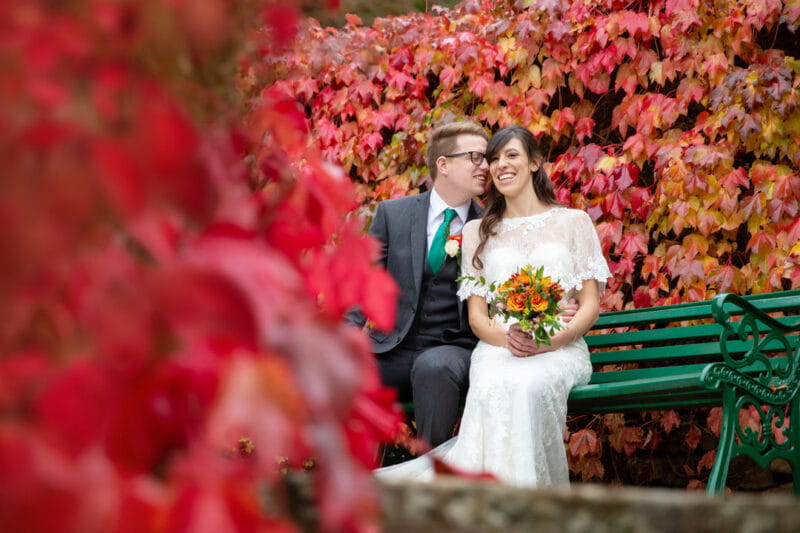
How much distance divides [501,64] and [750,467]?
2513mm

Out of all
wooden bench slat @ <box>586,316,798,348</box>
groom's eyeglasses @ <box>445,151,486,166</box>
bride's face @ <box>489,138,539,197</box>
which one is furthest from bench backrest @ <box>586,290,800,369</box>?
groom's eyeglasses @ <box>445,151,486,166</box>

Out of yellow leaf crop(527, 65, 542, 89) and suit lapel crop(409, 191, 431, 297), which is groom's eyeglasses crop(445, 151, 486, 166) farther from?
yellow leaf crop(527, 65, 542, 89)

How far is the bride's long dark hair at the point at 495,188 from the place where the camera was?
167 inches

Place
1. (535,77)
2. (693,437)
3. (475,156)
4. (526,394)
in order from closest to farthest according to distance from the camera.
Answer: (526,394) < (693,437) < (475,156) < (535,77)

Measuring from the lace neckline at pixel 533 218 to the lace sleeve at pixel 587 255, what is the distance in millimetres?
141

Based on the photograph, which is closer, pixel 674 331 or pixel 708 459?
pixel 674 331

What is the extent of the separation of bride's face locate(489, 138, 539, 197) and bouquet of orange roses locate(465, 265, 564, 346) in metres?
0.67

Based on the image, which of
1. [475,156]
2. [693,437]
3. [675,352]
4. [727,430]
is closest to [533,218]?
[475,156]

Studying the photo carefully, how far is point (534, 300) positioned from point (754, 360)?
87 centimetres

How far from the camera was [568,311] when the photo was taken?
390 centimetres

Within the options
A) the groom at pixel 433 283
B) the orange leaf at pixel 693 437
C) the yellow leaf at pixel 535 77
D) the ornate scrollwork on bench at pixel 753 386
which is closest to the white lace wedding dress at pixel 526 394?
the groom at pixel 433 283

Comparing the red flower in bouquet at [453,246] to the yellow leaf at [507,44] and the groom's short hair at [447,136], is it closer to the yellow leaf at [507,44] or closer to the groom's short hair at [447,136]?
the groom's short hair at [447,136]

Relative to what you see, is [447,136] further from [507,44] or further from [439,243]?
[507,44]

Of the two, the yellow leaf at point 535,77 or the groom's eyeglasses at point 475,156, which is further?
the yellow leaf at point 535,77
